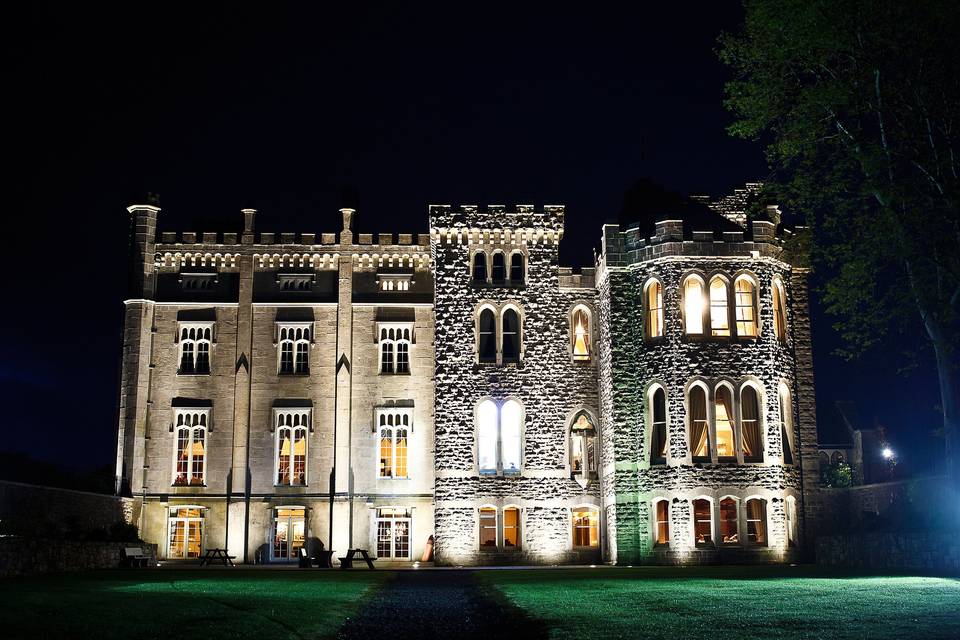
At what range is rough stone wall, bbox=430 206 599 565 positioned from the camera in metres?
33.5

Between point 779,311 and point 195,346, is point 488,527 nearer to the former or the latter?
point 779,311

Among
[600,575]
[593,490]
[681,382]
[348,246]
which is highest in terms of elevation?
[348,246]

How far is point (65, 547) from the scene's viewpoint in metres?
25.1

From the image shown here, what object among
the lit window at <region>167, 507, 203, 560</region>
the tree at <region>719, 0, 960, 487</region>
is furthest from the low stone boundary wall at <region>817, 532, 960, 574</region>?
the lit window at <region>167, 507, 203, 560</region>

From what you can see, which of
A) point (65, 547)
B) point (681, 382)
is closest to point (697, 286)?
point (681, 382)

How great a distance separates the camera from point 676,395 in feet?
101

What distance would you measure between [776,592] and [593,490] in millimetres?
16919

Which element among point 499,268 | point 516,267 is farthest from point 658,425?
point 499,268

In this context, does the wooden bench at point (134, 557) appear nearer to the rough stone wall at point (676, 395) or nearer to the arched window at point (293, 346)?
the arched window at point (293, 346)

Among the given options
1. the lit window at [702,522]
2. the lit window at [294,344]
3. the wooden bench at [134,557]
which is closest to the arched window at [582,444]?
the lit window at [702,522]

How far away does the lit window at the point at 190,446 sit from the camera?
35250 mm

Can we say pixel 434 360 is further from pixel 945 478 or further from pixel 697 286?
pixel 945 478

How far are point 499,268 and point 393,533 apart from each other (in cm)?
967

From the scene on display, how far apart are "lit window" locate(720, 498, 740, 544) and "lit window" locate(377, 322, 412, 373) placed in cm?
1178
